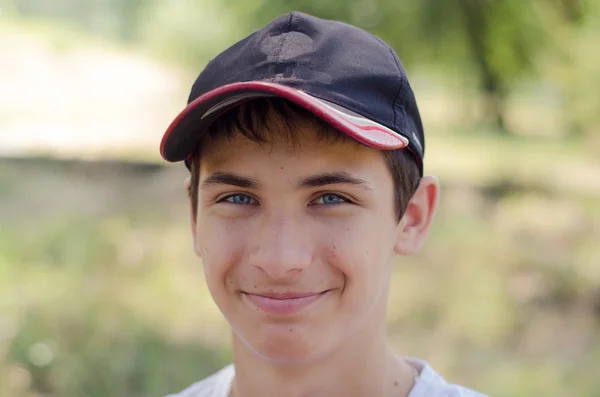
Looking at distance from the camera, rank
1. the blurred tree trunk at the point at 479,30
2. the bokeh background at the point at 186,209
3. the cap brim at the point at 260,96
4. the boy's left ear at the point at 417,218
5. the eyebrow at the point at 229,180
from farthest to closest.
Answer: the blurred tree trunk at the point at 479,30 < the bokeh background at the point at 186,209 < the boy's left ear at the point at 417,218 < the eyebrow at the point at 229,180 < the cap brim at the point at 260,96

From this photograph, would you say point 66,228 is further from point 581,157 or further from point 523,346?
point 581,157

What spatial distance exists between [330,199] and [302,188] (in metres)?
0.08

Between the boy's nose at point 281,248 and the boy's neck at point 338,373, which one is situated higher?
the boy's nose at point 281,248

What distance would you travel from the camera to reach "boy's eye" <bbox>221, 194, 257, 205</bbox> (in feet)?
5.46

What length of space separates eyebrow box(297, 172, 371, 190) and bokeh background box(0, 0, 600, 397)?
8.69 ft

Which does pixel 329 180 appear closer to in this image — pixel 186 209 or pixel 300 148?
pixel 300 148

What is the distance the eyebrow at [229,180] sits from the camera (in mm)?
1615

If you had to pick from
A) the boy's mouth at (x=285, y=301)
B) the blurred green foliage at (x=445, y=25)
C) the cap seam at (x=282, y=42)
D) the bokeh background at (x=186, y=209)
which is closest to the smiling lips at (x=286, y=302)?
the boy's mouth at (x=285, y=301)

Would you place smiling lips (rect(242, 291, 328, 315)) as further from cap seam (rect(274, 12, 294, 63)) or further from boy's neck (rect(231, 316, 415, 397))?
cap seam (rect(274, 12, 294, 63))

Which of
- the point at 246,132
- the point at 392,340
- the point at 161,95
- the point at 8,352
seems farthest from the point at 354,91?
the point at 161,95

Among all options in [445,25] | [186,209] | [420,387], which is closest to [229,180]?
[420,387]

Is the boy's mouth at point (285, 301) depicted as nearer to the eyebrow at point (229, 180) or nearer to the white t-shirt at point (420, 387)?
the eyebrow at point (229, 180)

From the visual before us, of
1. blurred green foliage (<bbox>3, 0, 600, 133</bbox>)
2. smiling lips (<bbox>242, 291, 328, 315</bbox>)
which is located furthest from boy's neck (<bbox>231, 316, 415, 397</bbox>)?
blurred green foliage (<bbox>3, 0, 600, 133</bbox>)

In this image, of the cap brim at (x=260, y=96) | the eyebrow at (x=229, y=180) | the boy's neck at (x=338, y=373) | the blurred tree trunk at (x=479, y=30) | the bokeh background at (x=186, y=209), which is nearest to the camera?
the cap brim at (x=260, y=96)
